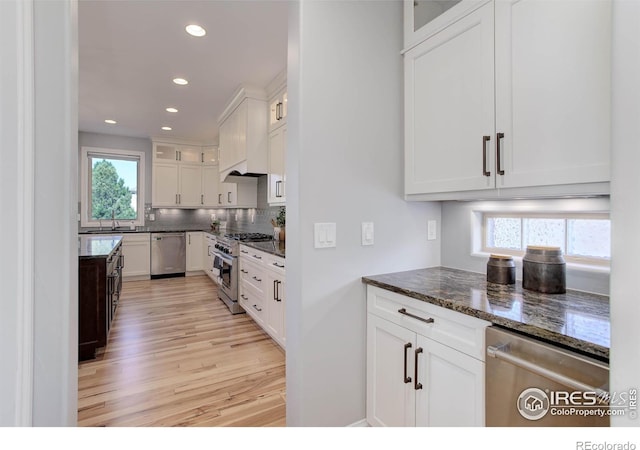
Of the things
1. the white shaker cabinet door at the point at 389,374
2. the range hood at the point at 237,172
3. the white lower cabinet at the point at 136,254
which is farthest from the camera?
the white lower cabinet at the point at 136,254

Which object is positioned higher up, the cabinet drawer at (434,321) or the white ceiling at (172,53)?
the white ceiling at (172,53)

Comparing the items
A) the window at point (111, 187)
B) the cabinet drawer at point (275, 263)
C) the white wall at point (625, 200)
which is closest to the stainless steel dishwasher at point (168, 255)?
the window at point (111, 187)

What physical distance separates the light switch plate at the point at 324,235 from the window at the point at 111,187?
19.0 ft

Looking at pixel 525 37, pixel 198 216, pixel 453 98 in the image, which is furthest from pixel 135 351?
pixel 198 216

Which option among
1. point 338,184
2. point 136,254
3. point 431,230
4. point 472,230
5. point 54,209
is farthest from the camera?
point 136,254

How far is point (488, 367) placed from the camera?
1.07 m

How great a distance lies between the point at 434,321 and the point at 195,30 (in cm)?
A: 269

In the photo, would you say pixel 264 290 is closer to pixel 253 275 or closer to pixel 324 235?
pixel 253 275

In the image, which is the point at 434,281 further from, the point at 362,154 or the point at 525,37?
the point at 525,37

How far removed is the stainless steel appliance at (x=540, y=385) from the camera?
0.83m

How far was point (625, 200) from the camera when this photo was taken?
0.61 metres

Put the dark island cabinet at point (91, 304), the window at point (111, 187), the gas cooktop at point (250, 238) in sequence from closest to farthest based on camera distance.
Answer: the dark island cabinet at point (91, 304), the gas cooktop at point (250, 238), the window at point (111, 187)

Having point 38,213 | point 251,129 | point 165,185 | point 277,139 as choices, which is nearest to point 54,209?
point 38,213

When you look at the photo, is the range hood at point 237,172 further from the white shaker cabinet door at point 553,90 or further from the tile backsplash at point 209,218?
the white shaker cabinet door at point 553,90
